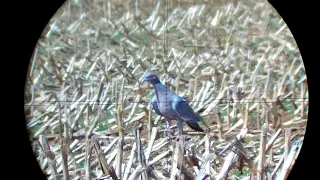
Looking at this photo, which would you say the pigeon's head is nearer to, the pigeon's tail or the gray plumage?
the gray plumage

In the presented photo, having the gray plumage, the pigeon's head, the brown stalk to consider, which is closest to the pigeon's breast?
the gray plumage

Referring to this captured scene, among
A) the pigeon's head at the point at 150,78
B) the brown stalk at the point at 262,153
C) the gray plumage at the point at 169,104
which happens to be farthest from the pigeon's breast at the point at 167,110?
the brown stalk at the point at 262,153

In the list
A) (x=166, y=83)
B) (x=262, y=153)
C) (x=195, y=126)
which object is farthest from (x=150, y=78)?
(x=262, y=153)

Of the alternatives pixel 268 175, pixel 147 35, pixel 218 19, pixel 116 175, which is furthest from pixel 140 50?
pixel 268 175

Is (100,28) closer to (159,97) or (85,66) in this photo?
(85,66)

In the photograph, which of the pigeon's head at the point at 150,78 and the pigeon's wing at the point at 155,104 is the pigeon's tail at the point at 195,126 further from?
the pigeon's head at the point at 150,78

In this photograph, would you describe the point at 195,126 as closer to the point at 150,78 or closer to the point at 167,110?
the point at 167,110
